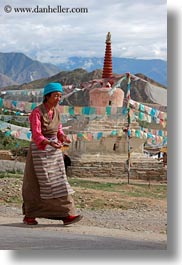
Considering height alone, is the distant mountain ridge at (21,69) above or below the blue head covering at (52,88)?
above

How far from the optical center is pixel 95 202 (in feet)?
19.1

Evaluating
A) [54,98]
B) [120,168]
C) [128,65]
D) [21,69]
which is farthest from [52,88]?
[120,168]

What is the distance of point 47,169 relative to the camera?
5.42 meters

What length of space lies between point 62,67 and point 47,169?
0.98 meters

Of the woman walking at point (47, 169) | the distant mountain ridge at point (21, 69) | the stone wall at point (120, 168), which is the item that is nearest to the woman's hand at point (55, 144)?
the woman walking at point (47, 169)

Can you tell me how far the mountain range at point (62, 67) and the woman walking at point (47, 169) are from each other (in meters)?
0.42

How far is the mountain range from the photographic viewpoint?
580 cm

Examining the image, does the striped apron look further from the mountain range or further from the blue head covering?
the mountain range

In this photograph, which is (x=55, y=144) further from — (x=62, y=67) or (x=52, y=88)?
(x=62, y=67)

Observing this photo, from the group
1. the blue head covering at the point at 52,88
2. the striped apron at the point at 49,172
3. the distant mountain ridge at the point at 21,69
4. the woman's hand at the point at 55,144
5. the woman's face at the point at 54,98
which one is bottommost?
the striped apron at the point at 49,172

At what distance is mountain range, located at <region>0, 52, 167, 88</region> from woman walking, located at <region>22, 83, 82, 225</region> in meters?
0.42

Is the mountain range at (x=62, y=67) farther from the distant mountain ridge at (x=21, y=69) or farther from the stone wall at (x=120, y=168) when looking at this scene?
the stone wall at (x=120, y=168)

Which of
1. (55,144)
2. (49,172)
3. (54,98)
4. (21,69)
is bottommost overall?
(49,172)

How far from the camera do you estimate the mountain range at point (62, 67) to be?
5797mm
